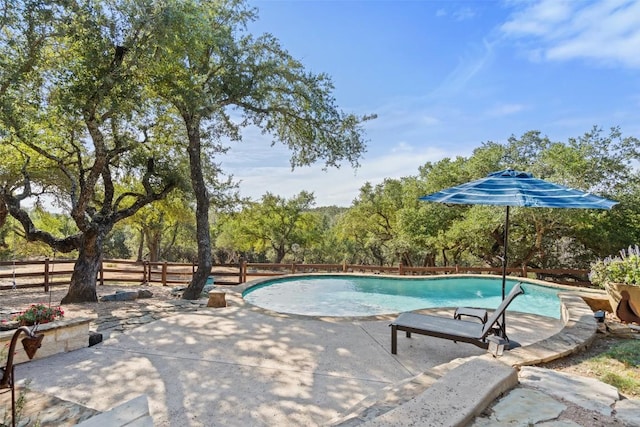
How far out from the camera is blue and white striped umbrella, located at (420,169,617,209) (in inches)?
Answer: 147

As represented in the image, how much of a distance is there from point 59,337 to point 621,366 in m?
6.11

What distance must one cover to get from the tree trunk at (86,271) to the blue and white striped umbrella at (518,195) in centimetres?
730

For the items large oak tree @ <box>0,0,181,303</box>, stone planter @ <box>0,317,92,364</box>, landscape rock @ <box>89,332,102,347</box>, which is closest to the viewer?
stone planter @ <box>0,317,92,364</box>

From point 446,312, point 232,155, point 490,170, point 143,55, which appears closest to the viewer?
point 446,312

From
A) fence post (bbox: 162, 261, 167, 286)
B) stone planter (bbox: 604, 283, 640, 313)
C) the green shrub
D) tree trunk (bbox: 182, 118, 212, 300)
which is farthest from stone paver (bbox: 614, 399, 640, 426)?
fence post (bbox: 162, 261, 167, 286)

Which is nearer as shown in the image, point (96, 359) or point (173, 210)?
point (96, 359)

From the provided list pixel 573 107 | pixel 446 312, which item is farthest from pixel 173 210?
pixel 573 107

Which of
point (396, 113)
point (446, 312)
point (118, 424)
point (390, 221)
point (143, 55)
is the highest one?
point (396, 113)

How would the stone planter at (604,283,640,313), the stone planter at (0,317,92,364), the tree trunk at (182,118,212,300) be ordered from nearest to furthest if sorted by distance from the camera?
the stone planter at (0,317,92,364) < the stone planter at (604,283,640,313) < the tree trunk at (182,118,212,300)

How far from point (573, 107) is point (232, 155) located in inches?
542

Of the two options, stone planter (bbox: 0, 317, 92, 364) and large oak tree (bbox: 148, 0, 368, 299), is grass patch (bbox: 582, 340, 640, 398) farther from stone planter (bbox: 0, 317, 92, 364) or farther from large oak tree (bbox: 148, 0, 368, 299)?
large oak tree (bbox: 148, 0, 368, 299)

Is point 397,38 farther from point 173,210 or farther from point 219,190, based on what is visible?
point 173,210

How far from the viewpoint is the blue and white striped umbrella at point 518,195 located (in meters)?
3.72

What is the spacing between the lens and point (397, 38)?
8.96 meters
